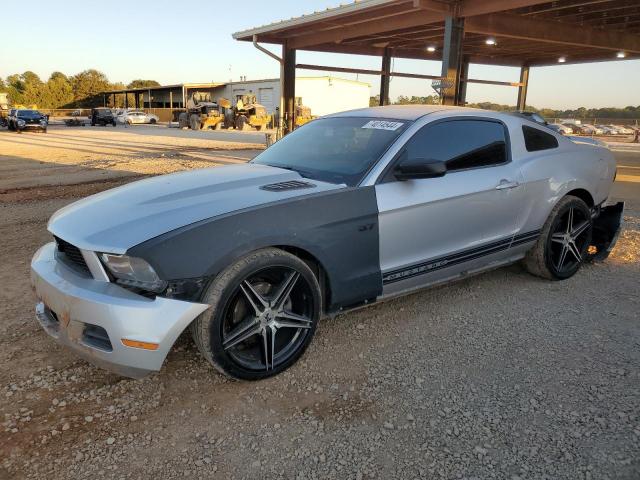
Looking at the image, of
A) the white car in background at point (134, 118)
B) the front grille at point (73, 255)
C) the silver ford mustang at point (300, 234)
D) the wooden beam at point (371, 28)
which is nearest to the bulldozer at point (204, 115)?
the white car in background at point (134, 118)

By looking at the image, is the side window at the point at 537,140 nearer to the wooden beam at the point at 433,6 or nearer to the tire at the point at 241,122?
the wooden beam at the point at 433,6

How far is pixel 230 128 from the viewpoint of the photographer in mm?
39281

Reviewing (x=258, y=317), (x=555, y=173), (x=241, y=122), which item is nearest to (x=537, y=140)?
(x=555, y=173)

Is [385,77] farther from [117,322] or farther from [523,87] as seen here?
[117,322]

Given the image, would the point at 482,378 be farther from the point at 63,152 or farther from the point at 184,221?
the point at 63,152

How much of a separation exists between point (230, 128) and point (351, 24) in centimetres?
2640

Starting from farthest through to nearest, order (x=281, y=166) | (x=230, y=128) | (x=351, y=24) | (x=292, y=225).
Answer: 1. (x=230, y=128)
2. (x=351, y=24)
3. (x=281, y=166)
4. (x=292, y=225)

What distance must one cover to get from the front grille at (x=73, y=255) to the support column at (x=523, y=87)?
23330mm

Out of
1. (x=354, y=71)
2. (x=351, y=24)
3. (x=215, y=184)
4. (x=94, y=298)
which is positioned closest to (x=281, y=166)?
(x=215, y=184)

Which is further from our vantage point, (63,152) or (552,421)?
(63,152)

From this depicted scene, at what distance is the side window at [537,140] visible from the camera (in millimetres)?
4332

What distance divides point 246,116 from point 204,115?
3.41 meters

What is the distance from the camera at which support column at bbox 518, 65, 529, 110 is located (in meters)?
22.7

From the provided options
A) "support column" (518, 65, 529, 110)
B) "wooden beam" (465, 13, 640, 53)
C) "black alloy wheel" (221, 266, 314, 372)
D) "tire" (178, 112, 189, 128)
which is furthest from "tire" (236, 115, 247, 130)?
"black alloy wheel" (221, 266, 314, 372)
